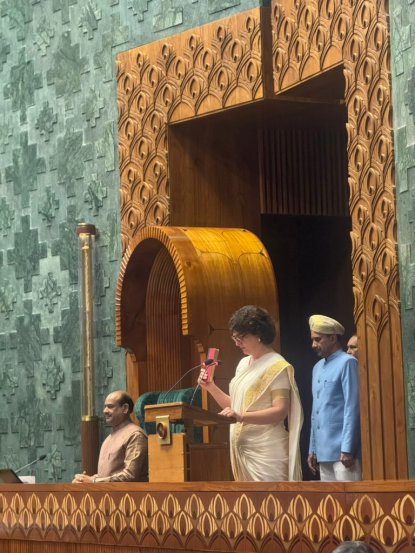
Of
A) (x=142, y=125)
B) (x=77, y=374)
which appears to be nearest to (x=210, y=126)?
(x=142, y=125)

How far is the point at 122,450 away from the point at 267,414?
1.54m

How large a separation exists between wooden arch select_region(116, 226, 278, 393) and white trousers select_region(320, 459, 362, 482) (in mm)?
1723

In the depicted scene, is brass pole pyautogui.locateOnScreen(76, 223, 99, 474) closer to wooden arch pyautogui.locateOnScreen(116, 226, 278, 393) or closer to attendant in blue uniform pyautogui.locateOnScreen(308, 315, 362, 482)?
wooden arch pyautogui.locateOnScreen(116, 226, 278, 393)

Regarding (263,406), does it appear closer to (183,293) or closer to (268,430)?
(268,430)

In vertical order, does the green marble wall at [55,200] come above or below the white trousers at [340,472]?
above

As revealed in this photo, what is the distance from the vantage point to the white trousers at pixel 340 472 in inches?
336

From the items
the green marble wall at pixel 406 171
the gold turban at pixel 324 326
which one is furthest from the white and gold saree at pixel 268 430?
the green marble wall at pixel 406 171

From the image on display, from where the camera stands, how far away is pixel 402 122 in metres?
8.61

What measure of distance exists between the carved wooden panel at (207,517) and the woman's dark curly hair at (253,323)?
0.93 m

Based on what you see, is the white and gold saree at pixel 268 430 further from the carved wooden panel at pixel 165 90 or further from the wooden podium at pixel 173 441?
the carved wooden panel at pixel 165 90

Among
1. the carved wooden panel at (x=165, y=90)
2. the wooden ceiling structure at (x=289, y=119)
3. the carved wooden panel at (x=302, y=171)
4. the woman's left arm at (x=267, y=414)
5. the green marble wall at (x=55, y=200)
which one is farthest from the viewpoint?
the green marble wall at (x=55, y=200)

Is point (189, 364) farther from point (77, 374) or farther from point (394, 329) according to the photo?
point (394, 329)

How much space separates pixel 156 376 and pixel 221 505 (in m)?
3.92

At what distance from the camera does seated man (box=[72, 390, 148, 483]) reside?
8781mm
